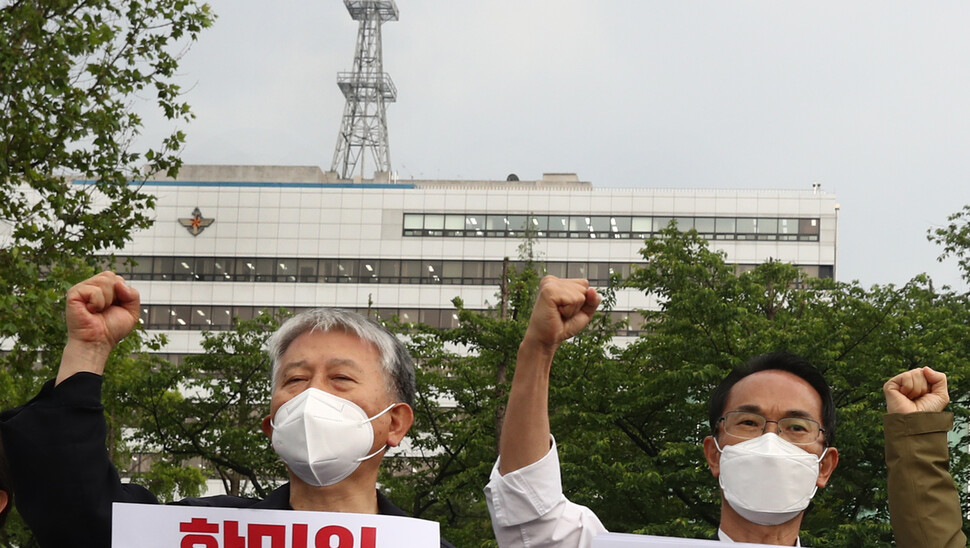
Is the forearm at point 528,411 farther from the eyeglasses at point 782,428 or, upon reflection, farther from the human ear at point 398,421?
the eyeglasses at point 782,428

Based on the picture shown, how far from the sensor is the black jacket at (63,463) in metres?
3.17

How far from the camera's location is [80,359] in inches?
128

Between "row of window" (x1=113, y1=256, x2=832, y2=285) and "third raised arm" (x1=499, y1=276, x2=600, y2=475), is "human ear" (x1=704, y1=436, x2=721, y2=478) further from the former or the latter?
"row of window" (x1=113, y1=256, x2=832, y2=285)

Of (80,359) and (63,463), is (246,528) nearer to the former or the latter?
(63,463)

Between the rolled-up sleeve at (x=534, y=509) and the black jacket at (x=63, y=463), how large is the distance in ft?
2.85

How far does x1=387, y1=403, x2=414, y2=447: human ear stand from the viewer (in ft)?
11.6

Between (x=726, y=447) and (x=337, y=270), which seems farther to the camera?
(x=337, y=270)

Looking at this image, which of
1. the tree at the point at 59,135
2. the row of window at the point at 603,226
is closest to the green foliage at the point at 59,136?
the tree at the point at 59,135

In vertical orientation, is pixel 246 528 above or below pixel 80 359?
below

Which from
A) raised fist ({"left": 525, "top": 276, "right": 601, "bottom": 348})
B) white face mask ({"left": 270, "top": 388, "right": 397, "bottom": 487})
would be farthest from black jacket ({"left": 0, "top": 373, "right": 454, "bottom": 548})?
raised fist ({"left": 525, "top": 276, "right": 601, "bottom": 348})

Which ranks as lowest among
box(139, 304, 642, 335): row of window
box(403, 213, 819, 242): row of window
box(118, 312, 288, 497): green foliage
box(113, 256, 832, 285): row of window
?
box(118, 312, 288, 497): green foliage

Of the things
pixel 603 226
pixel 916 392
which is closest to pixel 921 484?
pixel 916 392

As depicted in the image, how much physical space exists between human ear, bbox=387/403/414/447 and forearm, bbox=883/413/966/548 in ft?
4.80

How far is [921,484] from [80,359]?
2483 mm
